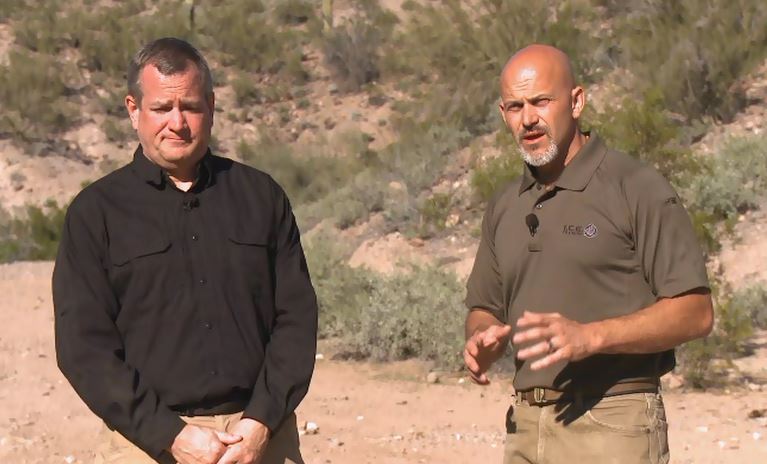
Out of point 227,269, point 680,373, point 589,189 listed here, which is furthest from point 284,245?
point 680,373

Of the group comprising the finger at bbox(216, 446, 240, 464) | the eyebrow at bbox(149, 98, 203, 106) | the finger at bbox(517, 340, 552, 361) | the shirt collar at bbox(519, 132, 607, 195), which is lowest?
the finger at bbox(216, 446, 240, 464)

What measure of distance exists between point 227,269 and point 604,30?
1688 cm

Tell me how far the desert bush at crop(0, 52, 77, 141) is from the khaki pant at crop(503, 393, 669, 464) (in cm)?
1897

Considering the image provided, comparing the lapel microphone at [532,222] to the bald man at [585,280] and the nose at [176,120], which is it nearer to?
the bald man at [585,280]

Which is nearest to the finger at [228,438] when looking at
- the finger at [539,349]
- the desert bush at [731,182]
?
the finger at [539,349]

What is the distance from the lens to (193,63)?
10.5ft

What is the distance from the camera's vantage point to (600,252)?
10.4 ft

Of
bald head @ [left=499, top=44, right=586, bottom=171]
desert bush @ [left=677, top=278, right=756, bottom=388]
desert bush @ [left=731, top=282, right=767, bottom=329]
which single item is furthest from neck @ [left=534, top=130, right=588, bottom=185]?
desert bush @ [left=731, top=282, right=767, bottom=329]

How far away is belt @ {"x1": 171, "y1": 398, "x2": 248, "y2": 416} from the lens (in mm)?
3154

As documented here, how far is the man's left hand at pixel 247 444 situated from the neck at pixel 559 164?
3.46ft

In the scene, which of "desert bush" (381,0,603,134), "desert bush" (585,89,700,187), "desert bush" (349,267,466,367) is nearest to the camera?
"desert bush" (349,267,466,367)

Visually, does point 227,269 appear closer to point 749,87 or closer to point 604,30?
point 749,87

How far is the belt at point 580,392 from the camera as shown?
3.20 metres

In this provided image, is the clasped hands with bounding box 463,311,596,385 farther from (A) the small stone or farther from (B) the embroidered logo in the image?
(A) the small stone
